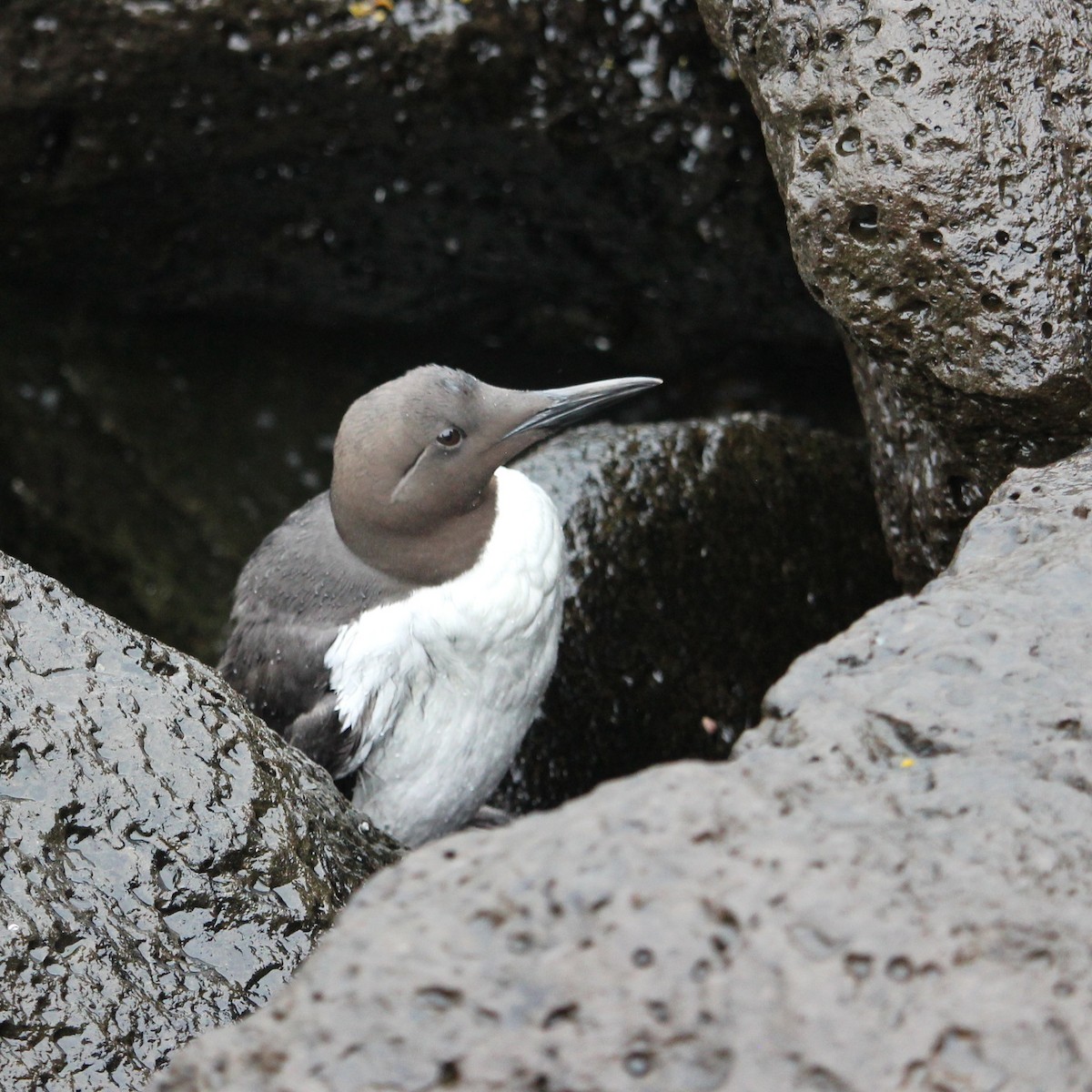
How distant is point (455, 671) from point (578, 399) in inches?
33.2

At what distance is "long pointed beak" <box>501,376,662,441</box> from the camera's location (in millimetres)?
3773

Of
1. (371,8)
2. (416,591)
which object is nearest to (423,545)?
(416,591)

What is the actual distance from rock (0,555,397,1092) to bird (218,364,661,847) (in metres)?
0.89

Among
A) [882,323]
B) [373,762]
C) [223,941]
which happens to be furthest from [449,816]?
[882,323]

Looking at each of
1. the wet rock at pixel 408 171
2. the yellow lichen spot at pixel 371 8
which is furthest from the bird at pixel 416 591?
the yellow lichen spot at pixel 371 8

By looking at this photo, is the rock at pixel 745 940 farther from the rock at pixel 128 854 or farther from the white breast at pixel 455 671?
the white breast at pixel 455 671

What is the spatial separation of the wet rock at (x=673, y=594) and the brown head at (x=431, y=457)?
0.71 m

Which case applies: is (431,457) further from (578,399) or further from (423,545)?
(578,399)

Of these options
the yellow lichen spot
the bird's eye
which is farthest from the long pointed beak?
the yellow lichen spot

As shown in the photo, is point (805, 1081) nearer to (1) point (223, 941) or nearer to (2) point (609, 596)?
(1) point (223, 941)

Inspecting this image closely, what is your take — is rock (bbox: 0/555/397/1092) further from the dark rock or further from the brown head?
the dark rock

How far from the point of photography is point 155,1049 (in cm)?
251

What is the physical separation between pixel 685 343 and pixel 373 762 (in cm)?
287

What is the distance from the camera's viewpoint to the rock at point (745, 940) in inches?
65.9
